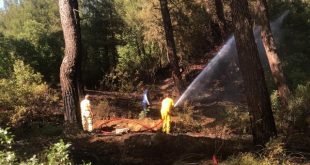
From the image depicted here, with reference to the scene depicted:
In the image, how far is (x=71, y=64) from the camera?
12781mm

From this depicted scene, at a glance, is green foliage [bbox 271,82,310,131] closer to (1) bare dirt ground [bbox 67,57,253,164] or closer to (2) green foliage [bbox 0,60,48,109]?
(1) bare dirt ground [bbox 67,57,253,164]

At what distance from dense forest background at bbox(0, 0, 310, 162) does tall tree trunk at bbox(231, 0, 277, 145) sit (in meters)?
8.54

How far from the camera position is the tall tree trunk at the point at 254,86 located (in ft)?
33.2

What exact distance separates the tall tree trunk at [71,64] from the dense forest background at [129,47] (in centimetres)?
598

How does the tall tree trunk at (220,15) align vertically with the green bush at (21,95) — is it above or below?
above

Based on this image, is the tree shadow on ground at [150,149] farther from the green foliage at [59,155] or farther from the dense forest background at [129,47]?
the dense forest background at [129,47]

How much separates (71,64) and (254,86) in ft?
16.7

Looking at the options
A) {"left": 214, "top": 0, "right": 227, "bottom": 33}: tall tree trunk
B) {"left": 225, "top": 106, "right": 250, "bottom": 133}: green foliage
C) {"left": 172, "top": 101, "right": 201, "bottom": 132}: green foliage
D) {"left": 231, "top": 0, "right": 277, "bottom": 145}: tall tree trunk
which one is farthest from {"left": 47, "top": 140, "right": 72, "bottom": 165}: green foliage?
{"left": 214, "top": 0, "right": 227, "bottom": 33}: tall tree trunk

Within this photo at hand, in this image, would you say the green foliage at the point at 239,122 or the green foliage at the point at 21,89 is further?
the green foliage at the point at 21,89

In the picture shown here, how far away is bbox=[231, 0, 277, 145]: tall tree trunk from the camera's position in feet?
33.2

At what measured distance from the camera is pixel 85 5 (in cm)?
3175

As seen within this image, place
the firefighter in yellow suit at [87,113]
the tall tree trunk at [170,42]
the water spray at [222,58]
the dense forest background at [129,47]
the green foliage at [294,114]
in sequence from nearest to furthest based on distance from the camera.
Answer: the green foliage at [294,114] < the firefighter in yellow suit at [87,113] < the dense forest background at [129,47] < the tall tree trunk at [170,42] < the water spray at [222,58]

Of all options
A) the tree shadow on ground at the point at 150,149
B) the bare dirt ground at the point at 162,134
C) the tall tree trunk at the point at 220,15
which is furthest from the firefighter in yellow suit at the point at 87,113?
the tall tree trunk at the point at 220,15

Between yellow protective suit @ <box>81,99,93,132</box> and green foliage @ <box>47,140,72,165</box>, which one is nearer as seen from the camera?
green foliage @ <box>47,140,72,165</box>
